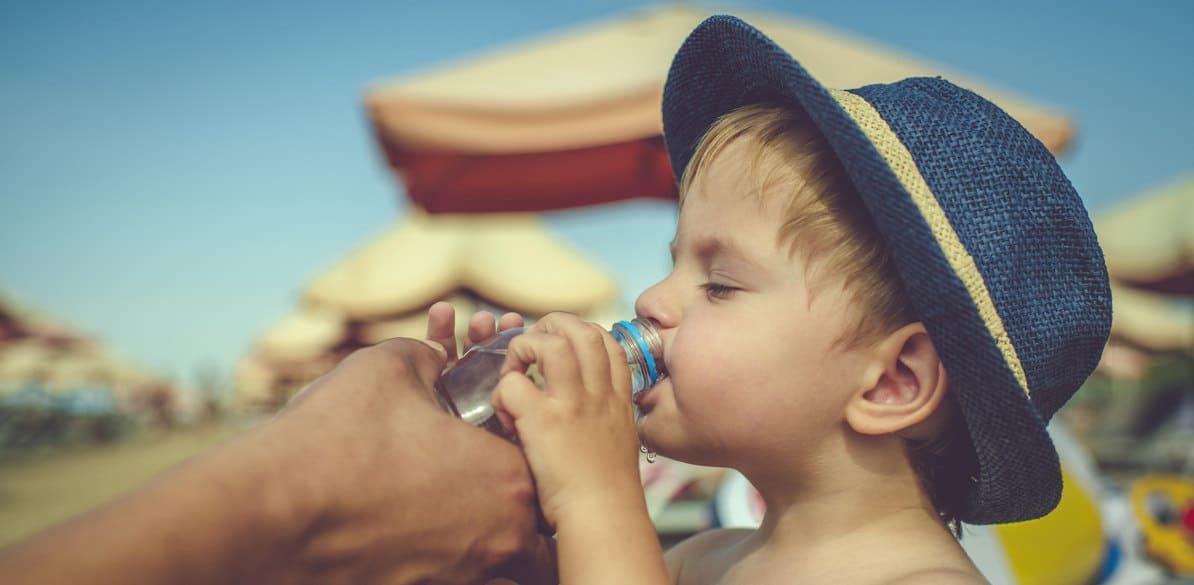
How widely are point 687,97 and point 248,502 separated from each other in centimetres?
108

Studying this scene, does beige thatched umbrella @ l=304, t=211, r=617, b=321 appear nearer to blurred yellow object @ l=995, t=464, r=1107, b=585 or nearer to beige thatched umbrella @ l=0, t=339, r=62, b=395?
blurred yellow object @ l=995, t=464, r=1107, b=585

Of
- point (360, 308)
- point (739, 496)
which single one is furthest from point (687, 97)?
point (360, 308)

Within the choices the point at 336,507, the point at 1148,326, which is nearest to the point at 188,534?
the point at 336,507

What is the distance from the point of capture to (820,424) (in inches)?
44.6

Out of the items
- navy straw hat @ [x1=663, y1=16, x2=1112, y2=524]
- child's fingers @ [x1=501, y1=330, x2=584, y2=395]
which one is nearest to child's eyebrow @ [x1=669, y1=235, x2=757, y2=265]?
navy straw hat @ [x1=663, y1=16, x2=1112, y2=524]

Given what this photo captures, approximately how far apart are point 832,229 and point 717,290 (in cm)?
18


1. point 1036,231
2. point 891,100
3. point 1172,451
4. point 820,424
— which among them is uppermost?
point 891,100

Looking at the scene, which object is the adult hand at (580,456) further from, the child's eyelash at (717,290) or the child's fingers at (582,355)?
the child's eyelash at (717,290)

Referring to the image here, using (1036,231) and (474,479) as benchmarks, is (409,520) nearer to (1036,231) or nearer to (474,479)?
(474,479)

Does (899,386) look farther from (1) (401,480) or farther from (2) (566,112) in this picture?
(2) (566,112)

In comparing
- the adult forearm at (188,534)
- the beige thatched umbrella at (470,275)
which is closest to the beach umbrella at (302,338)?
the beige thatched umbrella at (470,275)

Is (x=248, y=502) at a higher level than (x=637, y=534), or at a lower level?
higher

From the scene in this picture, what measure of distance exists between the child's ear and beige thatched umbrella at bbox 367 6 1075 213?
1.96 meters

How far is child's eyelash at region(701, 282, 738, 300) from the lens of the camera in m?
1.14
